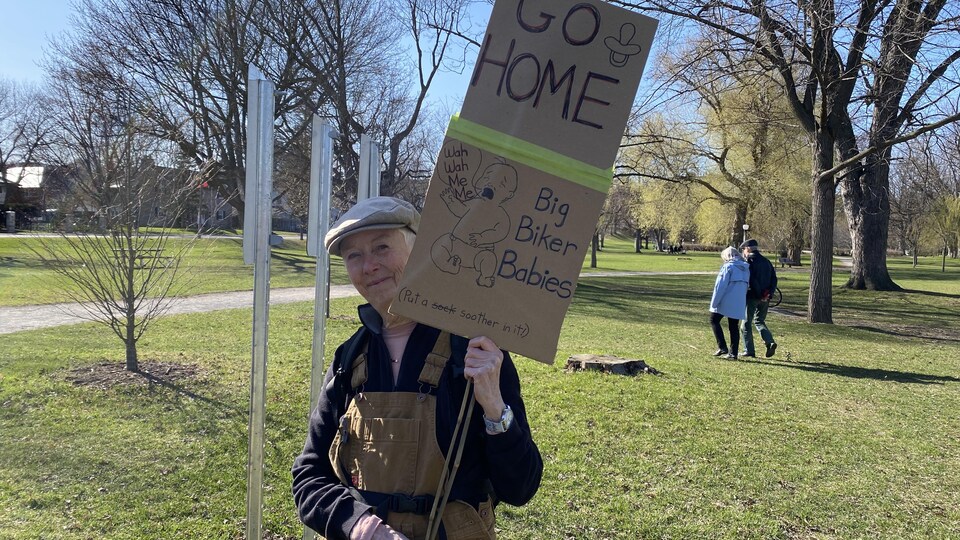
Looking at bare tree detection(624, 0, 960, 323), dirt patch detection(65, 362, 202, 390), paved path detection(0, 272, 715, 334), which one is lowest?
paved path detection(0, 272, 715, 334)

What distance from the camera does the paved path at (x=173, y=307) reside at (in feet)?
36.4

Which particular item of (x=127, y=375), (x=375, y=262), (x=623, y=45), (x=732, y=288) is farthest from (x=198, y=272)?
(x=623, y=45)

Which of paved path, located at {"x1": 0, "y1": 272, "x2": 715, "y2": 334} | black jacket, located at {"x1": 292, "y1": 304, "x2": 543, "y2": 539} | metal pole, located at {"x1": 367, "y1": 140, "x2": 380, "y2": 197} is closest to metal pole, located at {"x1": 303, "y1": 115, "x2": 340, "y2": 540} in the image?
metal pole, located at {"x1": 367, "y1": 140, "x2": 380, "y2": 197}

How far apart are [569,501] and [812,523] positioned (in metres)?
1.63

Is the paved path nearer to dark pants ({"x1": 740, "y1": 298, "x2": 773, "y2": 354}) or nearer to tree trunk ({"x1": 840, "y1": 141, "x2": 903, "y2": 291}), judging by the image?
dark pants ({"x1": 740, "y1": 298, "x2": 773, "y2": 354})

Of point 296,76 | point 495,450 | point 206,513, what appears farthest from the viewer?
point 296,76

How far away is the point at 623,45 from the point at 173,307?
12.1 meters

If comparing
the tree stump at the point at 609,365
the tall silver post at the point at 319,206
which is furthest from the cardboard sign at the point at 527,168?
the tree stump at the point at 609,365

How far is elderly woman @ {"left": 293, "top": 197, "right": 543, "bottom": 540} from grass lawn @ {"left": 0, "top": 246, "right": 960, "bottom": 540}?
2498 millimetres

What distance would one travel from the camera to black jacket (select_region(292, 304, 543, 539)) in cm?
176

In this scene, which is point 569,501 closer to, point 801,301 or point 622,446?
point 622,446

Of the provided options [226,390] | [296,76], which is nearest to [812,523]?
[226,390]

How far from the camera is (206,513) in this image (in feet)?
13.9

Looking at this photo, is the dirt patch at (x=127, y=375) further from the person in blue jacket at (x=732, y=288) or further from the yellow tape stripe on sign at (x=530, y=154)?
the person in blue jacket at (x=732, y=288)
